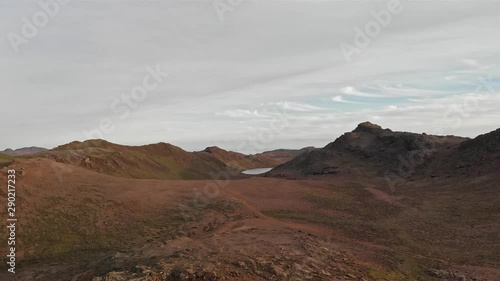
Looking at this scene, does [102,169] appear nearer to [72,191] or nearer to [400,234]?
[72,191]

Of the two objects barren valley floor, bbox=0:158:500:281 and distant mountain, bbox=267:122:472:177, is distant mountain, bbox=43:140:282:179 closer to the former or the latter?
barren valley floor, bbox=0:158:500:281

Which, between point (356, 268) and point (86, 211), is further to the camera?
point (86, 211)

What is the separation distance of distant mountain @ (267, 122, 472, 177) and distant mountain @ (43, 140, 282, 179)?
30576mm

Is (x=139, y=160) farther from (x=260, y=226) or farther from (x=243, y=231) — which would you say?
(x=243, y=231)

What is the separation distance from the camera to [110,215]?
32.0 metres

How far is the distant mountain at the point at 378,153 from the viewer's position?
2662 inches

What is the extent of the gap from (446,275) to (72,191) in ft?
108

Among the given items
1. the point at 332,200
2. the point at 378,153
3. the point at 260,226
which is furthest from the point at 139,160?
the point at 260,226

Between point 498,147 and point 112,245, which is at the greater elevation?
point 498,147

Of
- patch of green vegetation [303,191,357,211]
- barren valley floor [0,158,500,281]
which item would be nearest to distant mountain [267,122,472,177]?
barren valley floor [0,158,500,281]

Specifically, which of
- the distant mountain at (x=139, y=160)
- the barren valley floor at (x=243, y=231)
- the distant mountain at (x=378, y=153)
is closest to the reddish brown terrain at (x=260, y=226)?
the barren valley floor at (x=243, y=231)

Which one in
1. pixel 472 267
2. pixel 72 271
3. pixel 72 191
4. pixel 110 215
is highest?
pixel 72 191

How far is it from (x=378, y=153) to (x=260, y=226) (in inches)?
2258

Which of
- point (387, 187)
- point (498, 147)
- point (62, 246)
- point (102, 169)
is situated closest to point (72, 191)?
point (62, 246)
